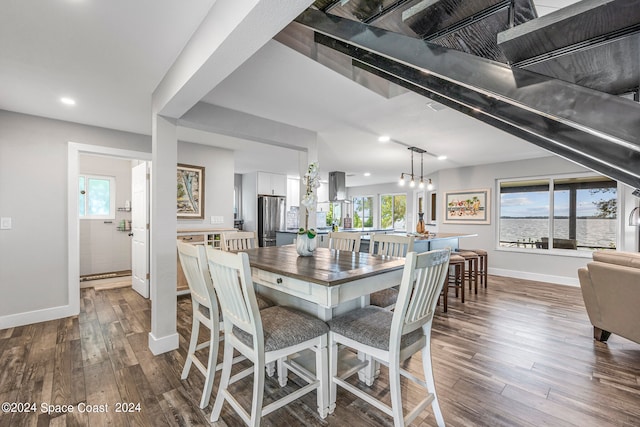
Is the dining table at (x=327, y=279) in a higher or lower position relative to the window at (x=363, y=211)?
lower

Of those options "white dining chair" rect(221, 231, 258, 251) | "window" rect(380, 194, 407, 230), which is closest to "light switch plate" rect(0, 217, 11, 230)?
"white dining chair" rect(221, 231, 258, 251)

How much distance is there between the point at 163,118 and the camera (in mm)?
2564

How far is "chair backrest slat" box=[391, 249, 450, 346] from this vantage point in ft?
4.53

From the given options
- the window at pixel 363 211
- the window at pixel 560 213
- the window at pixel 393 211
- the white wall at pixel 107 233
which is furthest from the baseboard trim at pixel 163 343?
the window at pixel 363 211

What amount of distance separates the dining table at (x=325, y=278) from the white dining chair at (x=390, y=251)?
294mm

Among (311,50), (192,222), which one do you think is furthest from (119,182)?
(311,50)

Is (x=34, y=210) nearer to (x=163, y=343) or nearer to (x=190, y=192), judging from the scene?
(x=190, y=192)

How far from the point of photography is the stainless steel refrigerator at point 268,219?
6.86 meters

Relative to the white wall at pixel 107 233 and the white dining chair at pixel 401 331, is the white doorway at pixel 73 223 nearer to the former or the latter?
the white wall at pixel 107 233

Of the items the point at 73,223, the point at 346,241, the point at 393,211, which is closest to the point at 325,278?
the point at 346,241

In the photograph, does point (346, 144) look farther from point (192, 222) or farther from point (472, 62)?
point (472, 62)

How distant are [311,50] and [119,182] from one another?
5169mm

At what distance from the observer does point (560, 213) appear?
17.5ft

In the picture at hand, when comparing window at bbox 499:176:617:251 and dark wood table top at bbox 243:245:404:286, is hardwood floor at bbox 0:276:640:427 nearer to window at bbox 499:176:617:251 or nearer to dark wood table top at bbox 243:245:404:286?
dark wood table top at bbox 243:245:404:286
